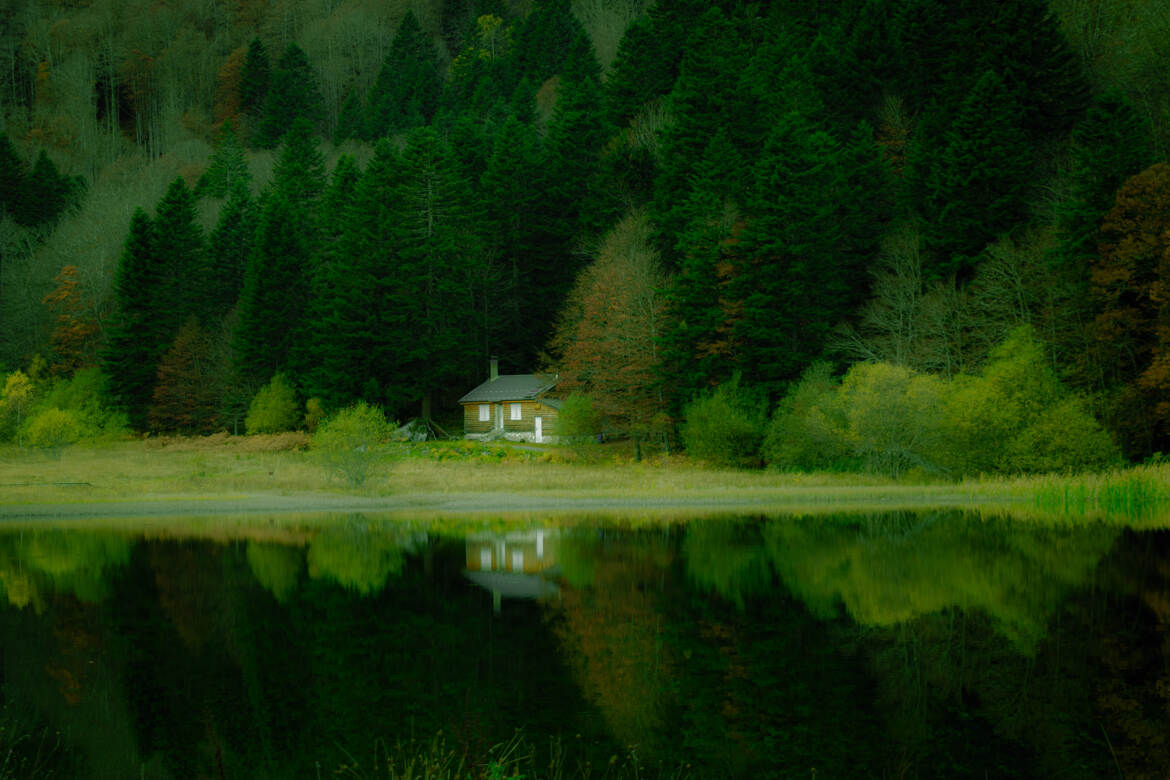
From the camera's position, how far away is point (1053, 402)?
129ft

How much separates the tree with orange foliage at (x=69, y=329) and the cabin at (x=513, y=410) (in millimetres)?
33961

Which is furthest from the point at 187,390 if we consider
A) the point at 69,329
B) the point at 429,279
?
the point at 429,279

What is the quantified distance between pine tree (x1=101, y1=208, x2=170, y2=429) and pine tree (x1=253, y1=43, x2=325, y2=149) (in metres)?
30.7

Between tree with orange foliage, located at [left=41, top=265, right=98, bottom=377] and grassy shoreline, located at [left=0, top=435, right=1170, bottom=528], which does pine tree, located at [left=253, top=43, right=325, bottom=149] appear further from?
grassy shoreline, located at [left=0, top=435, right=1170, bottom=528]

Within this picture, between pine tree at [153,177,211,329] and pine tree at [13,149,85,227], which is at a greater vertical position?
pine tree at [13,149,85,227]

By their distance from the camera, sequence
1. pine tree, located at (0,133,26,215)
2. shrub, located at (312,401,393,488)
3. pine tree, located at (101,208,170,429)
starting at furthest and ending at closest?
1. pine tree, located at (0,133,26,215)
2. pine tree, located at (101,208,170,429)
3. shrub, located at (312,401,393,488)

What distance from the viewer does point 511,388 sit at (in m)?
65.4

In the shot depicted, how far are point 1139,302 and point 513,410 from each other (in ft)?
125

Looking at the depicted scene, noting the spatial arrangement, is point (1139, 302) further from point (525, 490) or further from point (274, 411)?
point (274, 411)

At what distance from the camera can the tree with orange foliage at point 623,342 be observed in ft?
171

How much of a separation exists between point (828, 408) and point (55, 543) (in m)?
30.3

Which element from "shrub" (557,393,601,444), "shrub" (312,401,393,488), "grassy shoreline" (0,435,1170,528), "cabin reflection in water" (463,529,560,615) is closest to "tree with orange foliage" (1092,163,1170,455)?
"grassy shoreline" (0,435,1170,528)

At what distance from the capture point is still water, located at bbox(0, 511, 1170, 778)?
450 inches

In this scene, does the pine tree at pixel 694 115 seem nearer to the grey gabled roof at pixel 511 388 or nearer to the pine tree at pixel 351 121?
the grey gabled roof at pixel 511 388
